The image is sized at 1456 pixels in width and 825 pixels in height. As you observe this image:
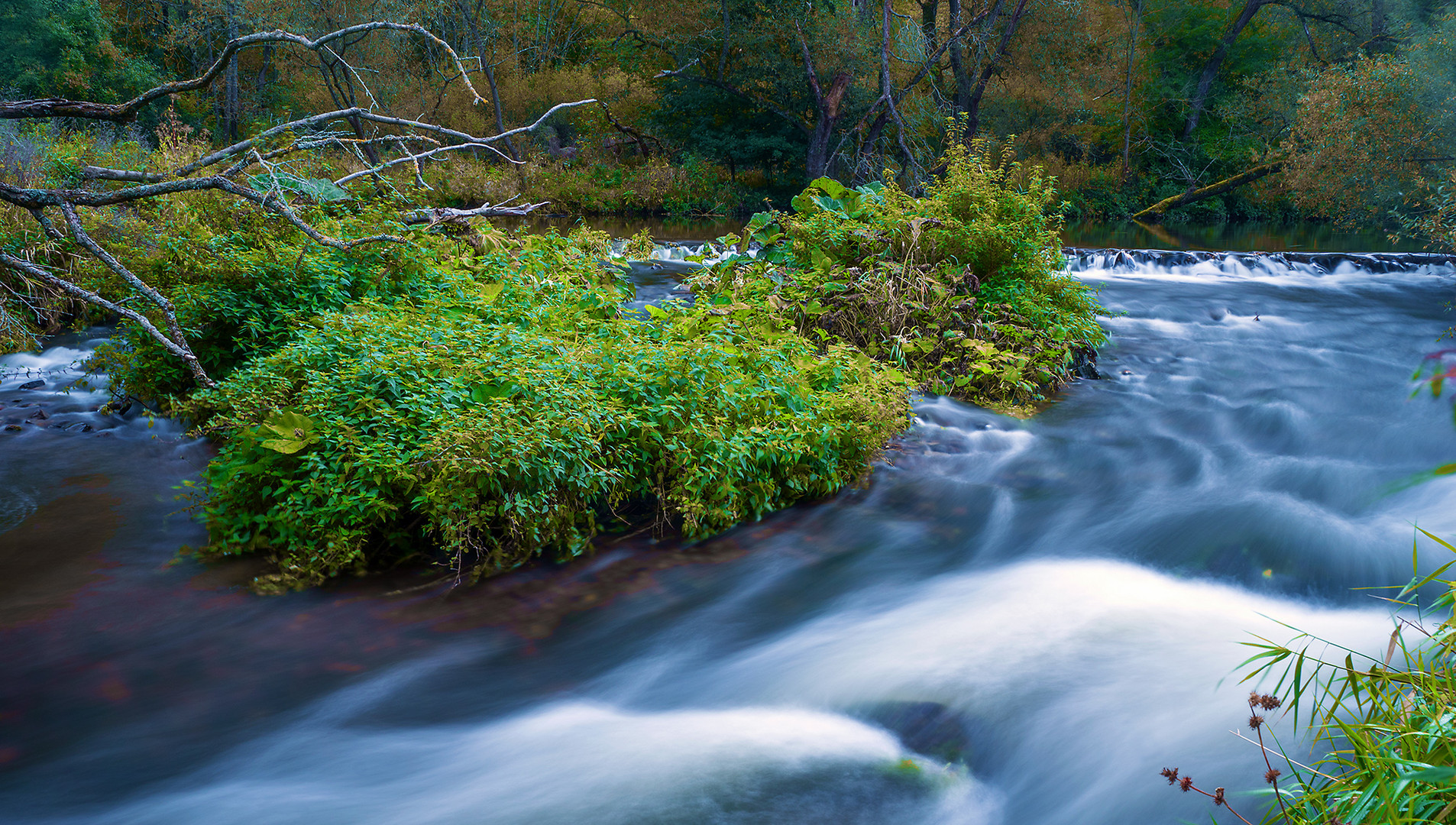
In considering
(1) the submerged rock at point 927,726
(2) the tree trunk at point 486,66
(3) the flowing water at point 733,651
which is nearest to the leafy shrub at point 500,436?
(3) the flowing water at point 733,651

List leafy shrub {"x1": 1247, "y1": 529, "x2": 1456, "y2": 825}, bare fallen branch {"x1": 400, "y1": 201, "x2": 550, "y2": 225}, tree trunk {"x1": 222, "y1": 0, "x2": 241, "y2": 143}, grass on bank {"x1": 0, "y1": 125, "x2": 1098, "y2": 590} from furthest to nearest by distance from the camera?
tree trunk {"x1": 222, "y1": 0, "x2": 241, "y2": 143}, bare fallen branch {"x1": 400, "y1": 201, "x2": 550, "y2": 225}, grass on bank {"x1": 0, "y1": 125, "x2": 1098, "y2": 590}, leafy shrub {"x1": 1247, "y1": 529, "x2": 1456, "y2": 825}

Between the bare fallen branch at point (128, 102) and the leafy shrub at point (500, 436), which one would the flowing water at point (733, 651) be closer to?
the leafy shrub at point (500, 436)

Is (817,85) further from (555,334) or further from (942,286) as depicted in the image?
(555,334)

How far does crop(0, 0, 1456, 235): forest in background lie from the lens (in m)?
23.0

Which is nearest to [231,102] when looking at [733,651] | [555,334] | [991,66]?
[991,66]

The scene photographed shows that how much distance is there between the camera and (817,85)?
2297cm

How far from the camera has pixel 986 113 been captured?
97.6 ft

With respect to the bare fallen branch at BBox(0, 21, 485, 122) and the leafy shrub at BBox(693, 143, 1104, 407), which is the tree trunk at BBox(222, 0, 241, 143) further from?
the bare fallen branch at BBox(0, 21, 485, 122)

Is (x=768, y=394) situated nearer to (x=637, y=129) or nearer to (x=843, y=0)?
(x=843, y=0)

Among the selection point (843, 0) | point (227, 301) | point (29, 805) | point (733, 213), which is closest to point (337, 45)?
point (733, 213)

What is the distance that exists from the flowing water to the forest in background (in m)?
12.8

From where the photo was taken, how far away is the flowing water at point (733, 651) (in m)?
3.14

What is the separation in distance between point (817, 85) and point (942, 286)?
1643cm

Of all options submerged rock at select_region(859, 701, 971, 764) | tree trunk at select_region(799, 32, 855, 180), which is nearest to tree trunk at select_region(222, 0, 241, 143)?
tree trunk at select_region(799, 32, 855, 180)
